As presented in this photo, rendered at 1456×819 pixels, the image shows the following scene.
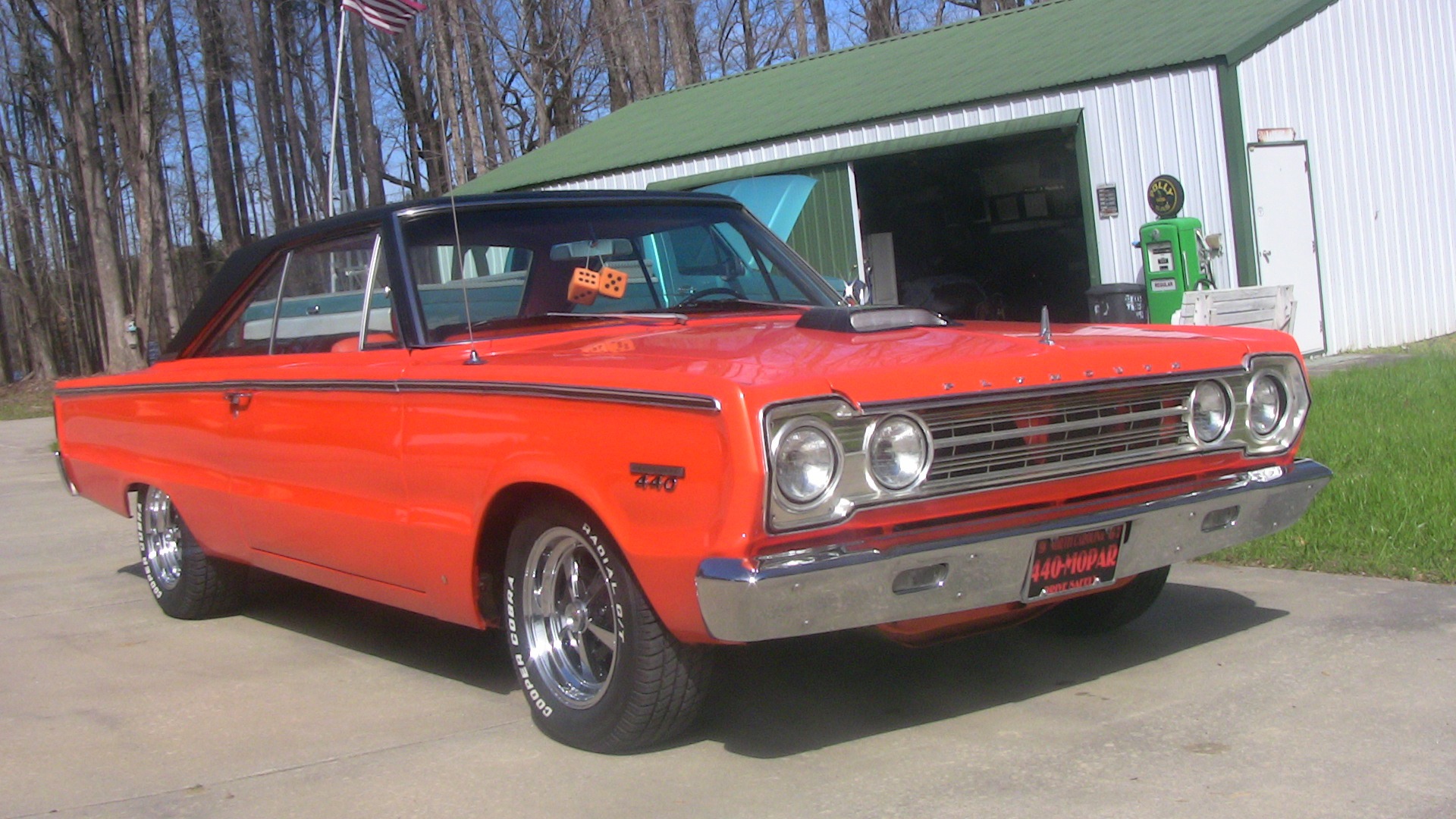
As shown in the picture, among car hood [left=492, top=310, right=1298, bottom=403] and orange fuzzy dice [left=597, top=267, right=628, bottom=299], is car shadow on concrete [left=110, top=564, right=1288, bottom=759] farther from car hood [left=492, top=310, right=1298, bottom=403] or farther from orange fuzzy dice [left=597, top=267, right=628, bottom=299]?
orange fuzzy dice [left=597, top=267, right=628, bottom=299]

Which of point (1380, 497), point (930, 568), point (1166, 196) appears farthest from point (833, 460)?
point (1166, 196)

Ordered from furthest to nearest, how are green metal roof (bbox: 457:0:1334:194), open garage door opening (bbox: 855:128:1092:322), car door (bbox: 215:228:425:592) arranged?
open garage door opening (bbox: 855:128:1092:322)
green metal roof (bbox: 457:0:1334:194)
car door (bbox: 215:228:425:592)

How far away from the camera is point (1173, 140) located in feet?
44.3

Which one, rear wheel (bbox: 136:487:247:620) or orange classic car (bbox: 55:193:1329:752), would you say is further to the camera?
rear wheel (bbox: 136:487:247:620)

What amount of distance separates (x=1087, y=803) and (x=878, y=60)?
17.4 m

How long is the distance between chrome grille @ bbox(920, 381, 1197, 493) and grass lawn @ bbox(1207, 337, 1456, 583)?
1.88 meters

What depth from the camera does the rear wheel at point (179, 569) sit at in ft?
18.7

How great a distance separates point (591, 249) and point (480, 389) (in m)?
1.05

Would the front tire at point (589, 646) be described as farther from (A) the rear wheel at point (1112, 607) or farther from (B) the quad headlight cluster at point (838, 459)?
(A) the rear wheel at point (1112, 607)

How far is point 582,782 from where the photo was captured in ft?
11.6

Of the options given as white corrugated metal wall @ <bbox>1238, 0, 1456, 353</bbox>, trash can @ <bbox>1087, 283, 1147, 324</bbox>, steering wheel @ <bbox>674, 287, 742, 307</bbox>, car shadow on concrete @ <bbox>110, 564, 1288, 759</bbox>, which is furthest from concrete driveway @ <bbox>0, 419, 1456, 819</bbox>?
white corrugated metal wall @ <bbox>1238, 0, 1456, 353</bbox>

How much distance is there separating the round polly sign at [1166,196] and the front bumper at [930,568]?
1024 cm

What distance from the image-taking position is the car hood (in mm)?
3258

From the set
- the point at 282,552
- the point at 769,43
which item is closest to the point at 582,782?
the point at 282,552
